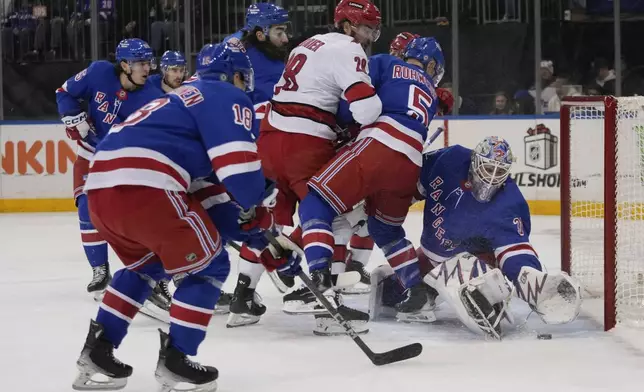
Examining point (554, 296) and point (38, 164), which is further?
point (38, 164)

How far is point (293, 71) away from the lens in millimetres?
4078

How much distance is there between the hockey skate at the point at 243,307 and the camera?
412 centimetres

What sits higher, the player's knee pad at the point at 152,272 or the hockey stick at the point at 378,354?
the player's knee pad at the point at 152,272

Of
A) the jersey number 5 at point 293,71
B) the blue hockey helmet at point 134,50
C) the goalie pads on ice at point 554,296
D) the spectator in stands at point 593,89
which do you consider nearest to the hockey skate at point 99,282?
the blue hockey helmet at point 134,50

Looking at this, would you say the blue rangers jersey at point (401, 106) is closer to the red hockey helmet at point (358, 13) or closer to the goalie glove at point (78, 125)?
the red hockey helmet at point (358, 13)

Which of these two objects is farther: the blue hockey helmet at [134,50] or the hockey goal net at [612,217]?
the blue hockey helmet at [134,50]

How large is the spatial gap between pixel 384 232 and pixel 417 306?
297 mm

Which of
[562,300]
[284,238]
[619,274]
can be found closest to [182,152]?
[284,238]

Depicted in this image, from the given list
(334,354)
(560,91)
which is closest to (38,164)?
(560,91)

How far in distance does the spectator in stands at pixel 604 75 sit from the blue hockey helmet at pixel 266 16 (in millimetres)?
4104

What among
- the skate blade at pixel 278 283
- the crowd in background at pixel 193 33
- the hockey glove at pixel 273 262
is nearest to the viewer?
the hockey glove at pixel 273 262

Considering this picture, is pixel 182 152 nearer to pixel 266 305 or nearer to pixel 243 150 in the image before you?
pixel 243 150

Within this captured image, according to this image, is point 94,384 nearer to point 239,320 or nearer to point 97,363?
point 97,363

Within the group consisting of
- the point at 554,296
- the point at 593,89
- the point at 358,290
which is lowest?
the point at 358,290
